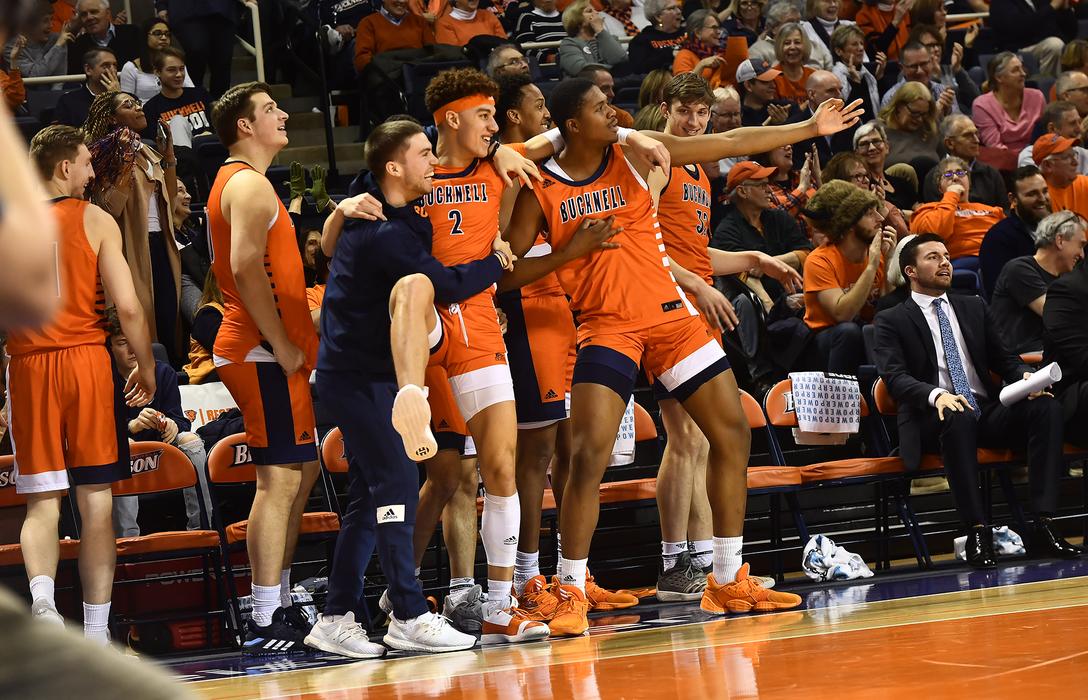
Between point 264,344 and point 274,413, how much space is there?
270mm

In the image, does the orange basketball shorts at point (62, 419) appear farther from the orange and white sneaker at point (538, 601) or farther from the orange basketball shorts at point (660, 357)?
the orange basketball shorts at point (660, 357)

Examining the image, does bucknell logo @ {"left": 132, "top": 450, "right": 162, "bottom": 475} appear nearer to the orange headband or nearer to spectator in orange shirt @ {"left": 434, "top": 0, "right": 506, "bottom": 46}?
the orange headband

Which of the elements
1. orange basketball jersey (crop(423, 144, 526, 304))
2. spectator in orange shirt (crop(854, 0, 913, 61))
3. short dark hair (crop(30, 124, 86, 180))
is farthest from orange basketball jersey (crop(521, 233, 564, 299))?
spectator in orange shirt (crop(854, 0, 913, 61))

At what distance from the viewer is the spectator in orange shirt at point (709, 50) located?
A: 10.9 metres

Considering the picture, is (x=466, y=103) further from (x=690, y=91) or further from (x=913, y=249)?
(x=913, y=249)

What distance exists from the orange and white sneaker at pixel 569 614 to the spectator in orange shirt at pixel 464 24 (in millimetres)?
6665

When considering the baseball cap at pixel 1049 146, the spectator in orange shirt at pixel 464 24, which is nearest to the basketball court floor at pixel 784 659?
the baseball cap at pixel 1049 146

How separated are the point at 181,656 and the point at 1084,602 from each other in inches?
135

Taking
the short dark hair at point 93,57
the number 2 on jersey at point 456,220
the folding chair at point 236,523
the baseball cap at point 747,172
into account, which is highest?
the short dark hair at point 93,57

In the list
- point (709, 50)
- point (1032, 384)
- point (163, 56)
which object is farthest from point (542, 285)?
point (709, 50)

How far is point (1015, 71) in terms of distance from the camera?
11062mm

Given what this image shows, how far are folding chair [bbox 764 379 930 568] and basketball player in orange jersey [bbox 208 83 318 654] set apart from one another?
2.43 m

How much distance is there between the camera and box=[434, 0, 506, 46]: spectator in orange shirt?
10961 mm

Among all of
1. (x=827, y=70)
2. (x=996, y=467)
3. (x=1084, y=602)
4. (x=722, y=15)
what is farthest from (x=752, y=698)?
(x=722, y=15)
